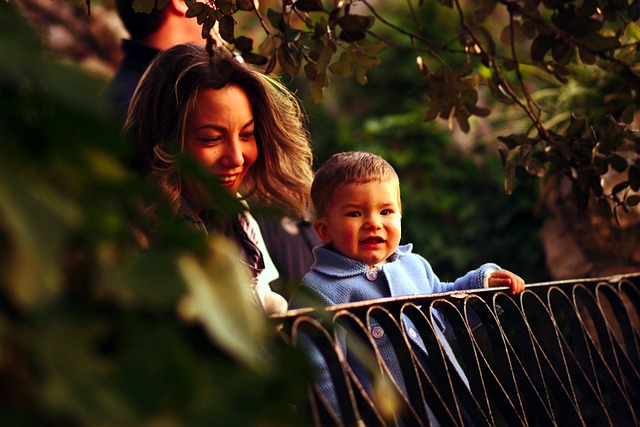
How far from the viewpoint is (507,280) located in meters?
2.42

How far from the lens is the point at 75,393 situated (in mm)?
644

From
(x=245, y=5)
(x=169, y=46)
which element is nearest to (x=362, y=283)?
(x=245, y=5)

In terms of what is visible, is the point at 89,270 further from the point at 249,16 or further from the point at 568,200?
the point at 249,16

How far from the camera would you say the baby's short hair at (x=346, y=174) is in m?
2.55

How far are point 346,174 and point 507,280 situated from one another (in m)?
0.55

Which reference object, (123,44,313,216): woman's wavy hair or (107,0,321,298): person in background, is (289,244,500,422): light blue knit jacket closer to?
(123,44,313,216): woman's wavy hair

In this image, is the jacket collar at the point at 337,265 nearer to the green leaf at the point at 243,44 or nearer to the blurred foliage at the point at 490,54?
the blurred foliage at the point at 490,54

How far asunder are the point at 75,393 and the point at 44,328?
0.18ft

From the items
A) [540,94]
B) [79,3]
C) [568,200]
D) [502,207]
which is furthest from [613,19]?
[502,207]

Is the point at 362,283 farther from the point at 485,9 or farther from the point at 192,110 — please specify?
the point at 485,9

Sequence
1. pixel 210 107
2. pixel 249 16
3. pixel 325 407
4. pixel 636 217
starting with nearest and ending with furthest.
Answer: pixel 325 407 < pixel 210 107 < pixel 636 217 < pixel 249 16

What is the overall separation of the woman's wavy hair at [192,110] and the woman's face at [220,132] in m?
0.03

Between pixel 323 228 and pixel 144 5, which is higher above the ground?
pixel 144 5

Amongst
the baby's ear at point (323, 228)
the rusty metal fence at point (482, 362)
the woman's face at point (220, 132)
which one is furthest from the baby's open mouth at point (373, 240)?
the woman's face at point (220, 132)
